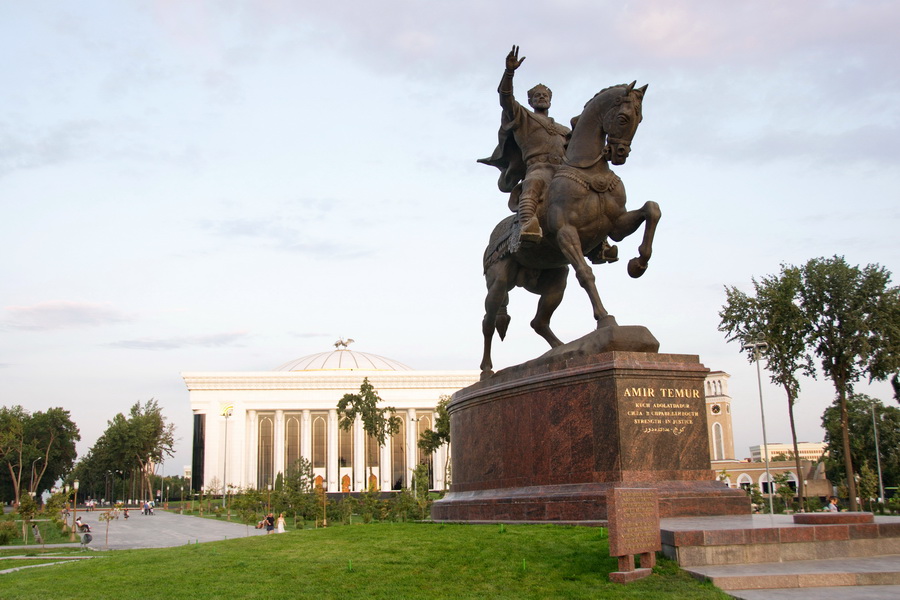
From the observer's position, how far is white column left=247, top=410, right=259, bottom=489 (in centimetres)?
7900

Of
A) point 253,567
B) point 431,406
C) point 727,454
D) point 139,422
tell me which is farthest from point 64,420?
point 253,567

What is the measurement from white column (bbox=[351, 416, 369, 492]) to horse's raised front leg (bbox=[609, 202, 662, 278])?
70097mm

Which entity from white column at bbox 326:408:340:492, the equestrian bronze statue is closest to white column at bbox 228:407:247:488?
white column at bbox 326:408:340:492

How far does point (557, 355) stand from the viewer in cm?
1067

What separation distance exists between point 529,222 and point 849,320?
83.8 ft

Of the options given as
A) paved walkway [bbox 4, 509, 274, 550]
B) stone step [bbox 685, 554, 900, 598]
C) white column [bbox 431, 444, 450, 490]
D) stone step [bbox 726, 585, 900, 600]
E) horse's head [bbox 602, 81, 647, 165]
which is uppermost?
horse's head [bbox 602, 81, 647, 165]

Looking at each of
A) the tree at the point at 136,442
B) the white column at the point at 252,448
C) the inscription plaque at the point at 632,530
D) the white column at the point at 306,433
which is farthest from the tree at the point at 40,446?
the inscription plaque at the point at 632,530

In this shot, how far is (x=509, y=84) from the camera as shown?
11625mm

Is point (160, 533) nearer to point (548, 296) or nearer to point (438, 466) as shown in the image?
→ point (548, 296)

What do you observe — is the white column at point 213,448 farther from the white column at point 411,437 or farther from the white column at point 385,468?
the white column at point 411,437

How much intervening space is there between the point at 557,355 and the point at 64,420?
78.3m

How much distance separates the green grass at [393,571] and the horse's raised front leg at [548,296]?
363cm

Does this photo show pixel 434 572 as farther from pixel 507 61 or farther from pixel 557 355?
pixel 507 61

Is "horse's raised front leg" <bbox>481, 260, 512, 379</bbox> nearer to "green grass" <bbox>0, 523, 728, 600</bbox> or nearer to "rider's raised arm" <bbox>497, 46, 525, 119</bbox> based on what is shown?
"rider's raised arm" <bbox>497, 46, 525, 119</bbox>
